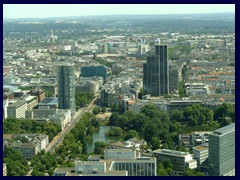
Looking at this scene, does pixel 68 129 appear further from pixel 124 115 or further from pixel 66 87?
pixel 66 87

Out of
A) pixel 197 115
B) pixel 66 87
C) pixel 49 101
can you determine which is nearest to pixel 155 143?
pixel 197 115

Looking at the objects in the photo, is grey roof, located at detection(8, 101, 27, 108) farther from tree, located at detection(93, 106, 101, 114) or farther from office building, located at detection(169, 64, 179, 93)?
office building, located at detection(169, 64, 179, 93)

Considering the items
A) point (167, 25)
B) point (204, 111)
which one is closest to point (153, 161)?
point (204, 111)

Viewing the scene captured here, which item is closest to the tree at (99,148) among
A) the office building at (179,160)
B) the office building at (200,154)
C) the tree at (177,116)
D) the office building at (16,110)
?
the office building at (179,160)

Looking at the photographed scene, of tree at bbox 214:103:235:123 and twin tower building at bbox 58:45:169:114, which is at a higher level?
twin tower building at bbox 58:45:169:114

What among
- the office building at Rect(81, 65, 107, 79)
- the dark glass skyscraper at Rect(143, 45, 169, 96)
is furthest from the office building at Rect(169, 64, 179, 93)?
the office building at Rect(81, 65, 107, 79)

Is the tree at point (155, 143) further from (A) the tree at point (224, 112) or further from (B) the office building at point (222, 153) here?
(A) the tree at point (224, 112)
